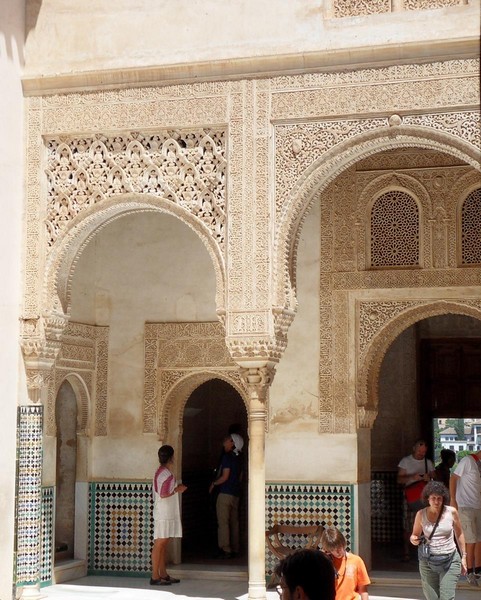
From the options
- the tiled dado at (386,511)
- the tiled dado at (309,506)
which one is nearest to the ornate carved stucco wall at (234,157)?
the tiled dado at (309,506)

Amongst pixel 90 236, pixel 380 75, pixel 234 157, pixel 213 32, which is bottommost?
pixel 90 236

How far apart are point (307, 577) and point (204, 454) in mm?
9493

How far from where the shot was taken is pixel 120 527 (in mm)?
9641

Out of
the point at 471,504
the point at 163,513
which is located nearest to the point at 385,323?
the point at 471,504

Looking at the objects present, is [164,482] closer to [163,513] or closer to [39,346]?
[163,513]

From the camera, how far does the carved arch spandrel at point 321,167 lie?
7.59 m

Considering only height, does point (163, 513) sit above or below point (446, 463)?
below

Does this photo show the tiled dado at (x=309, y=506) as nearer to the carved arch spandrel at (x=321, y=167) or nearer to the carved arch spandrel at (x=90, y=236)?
the carved arch spandrel at (x=321, y=167)

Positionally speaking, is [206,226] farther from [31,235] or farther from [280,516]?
[280,516]

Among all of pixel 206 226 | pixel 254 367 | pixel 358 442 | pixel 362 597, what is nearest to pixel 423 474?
pixel 358 442

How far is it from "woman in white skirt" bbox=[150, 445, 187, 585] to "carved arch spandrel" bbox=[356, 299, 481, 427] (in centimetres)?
154

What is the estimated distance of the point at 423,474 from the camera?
991 cm

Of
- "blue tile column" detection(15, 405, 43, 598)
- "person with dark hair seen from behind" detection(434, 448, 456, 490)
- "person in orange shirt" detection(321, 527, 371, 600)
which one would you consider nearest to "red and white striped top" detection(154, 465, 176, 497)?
"blue tile column" detection(15, 405, 43, 598)

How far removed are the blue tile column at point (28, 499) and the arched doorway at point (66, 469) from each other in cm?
120
